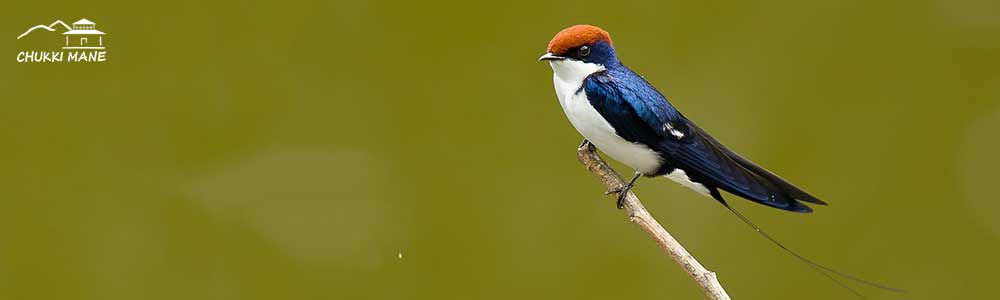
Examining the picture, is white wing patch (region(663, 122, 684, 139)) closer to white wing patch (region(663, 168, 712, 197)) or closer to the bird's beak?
white wing patch (region(663, 168, 712, 197))

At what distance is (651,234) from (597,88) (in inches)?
11.5

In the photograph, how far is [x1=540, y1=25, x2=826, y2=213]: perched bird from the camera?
1780 millimetres

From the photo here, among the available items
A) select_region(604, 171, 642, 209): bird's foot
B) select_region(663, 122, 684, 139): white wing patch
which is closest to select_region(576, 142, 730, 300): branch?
select_region(604, 171, 642, 209): bird's foot

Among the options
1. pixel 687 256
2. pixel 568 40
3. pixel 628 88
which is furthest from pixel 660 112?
pixel 687 256

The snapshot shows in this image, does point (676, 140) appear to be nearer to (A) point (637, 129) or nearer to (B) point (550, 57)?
(A) point (637, 129)

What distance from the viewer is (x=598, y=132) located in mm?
1784

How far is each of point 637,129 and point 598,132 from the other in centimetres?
7

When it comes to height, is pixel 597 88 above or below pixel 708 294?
above

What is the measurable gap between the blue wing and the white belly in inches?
0.4

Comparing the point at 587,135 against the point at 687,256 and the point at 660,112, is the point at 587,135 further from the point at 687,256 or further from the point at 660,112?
the point at 687,256

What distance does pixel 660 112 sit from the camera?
1812mm

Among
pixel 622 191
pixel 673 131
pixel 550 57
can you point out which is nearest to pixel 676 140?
pixel 673 131

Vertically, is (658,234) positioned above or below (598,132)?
below

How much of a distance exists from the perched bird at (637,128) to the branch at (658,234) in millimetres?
33
